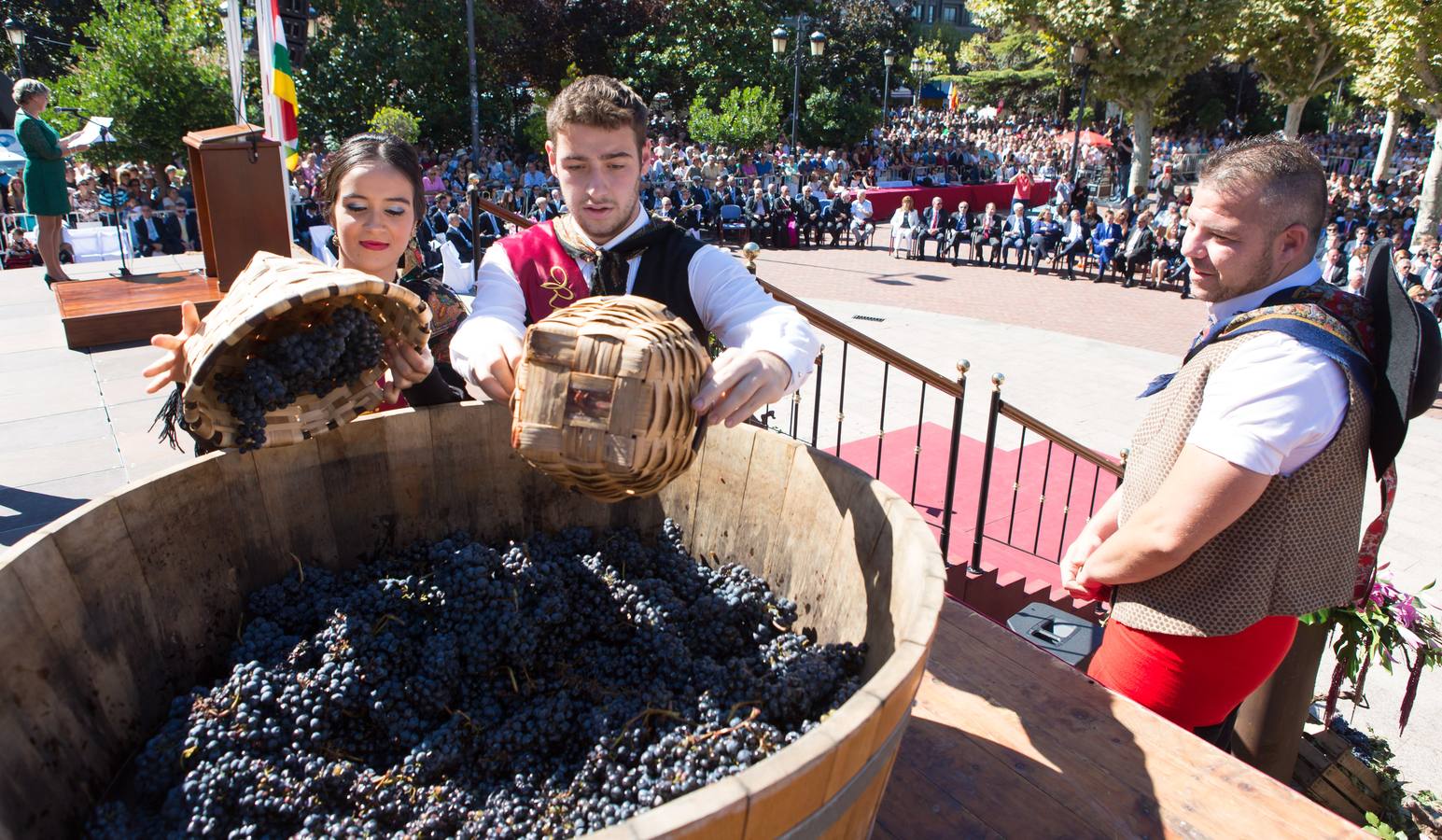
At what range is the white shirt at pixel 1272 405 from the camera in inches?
67.2

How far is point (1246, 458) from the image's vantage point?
1.71 metres

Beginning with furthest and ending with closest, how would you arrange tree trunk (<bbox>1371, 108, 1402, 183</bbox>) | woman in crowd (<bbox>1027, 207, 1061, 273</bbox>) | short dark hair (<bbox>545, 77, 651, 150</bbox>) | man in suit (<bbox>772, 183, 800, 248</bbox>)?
tree trunk (<bbox>1371, 108, 1402, 183</bbox>) → man in suit (<bbox>772, 183, 800, 248</bbox>) → woman in crowd (<bbox>1027, 207, 1061, 273</bbox>) → short dark hair (<bbox>545, 77, 651, 150</bbox>)

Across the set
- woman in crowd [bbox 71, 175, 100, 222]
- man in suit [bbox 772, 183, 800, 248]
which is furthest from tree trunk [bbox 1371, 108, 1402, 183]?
woman in crowd [bbox 71, 175, 100, 222]

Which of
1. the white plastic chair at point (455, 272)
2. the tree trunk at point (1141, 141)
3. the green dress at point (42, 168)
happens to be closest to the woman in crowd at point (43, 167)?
the green dress at point (42, 168)

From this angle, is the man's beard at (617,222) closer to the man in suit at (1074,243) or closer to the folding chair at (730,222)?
the man in suit at (1074,243)

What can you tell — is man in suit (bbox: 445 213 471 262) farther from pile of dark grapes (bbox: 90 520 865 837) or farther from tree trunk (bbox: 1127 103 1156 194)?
tree trunk (bbox: 1127 103 1156 194)

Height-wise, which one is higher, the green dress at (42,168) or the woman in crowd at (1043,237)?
the green dress at (42,168)

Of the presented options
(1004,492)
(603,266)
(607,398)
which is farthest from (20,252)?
(607,398)

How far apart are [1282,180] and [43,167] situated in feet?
28.2

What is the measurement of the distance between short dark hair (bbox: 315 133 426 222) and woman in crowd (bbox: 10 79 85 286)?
6.04 meters

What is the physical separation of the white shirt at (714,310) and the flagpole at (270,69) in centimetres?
366

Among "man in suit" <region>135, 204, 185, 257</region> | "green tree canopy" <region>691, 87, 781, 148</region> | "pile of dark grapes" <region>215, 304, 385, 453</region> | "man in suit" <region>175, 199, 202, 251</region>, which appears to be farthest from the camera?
"green tree canopy" <region>691, 87, 781, 148</region>

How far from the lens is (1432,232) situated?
16.3 m

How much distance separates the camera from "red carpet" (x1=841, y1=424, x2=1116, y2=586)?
17.5 feet
